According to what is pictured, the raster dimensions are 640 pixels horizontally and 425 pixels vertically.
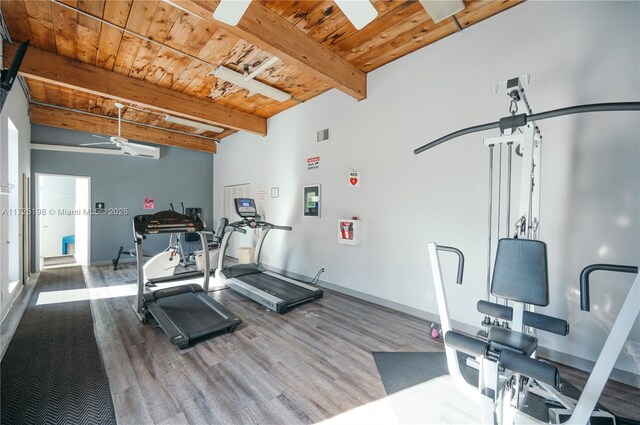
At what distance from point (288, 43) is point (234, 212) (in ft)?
16.6

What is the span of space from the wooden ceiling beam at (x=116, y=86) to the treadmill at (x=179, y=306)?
2.17 m

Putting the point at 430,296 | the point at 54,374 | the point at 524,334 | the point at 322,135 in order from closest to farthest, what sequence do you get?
the point at 524,334 → the point at 54,374 → the point at 430,296 → the point at 322,135

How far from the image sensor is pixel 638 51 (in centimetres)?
205

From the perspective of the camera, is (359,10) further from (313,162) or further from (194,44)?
(313,162)

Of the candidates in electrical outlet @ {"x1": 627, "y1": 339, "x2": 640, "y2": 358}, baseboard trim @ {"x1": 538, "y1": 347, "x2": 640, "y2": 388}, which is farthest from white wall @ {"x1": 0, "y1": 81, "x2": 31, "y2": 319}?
electrical outlet @ {"x1": 627, "y1": 339, "x2": 640, "y2": 358}

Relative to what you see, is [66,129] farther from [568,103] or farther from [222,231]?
[568,103]

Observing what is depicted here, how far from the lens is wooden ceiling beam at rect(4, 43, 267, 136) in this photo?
3.33 metres

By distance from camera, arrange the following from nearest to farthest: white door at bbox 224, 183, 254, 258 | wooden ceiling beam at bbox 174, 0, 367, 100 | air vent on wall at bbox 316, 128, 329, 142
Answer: wooden ceiling beam at bbox 174, 0, 367, 100, air vent on wall at bbox 316, 128, 329, 142, white door at bbox 224, 183, 254, 258

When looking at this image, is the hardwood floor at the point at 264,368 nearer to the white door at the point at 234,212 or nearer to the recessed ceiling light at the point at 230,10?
the recessed ceiling light at the point at 230,10

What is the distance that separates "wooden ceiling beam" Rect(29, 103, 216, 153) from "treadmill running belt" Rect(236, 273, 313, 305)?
4.65m

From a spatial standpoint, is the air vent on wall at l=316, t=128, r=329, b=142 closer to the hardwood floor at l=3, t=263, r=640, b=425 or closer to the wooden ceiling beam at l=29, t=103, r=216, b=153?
the hardwood floor at l=3, t=263, r=640, b=425

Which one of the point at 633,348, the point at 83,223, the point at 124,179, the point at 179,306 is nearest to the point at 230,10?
the point at 179,306

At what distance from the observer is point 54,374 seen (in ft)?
6.93

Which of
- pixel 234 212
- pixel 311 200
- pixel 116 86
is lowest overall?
pixel 234 212
